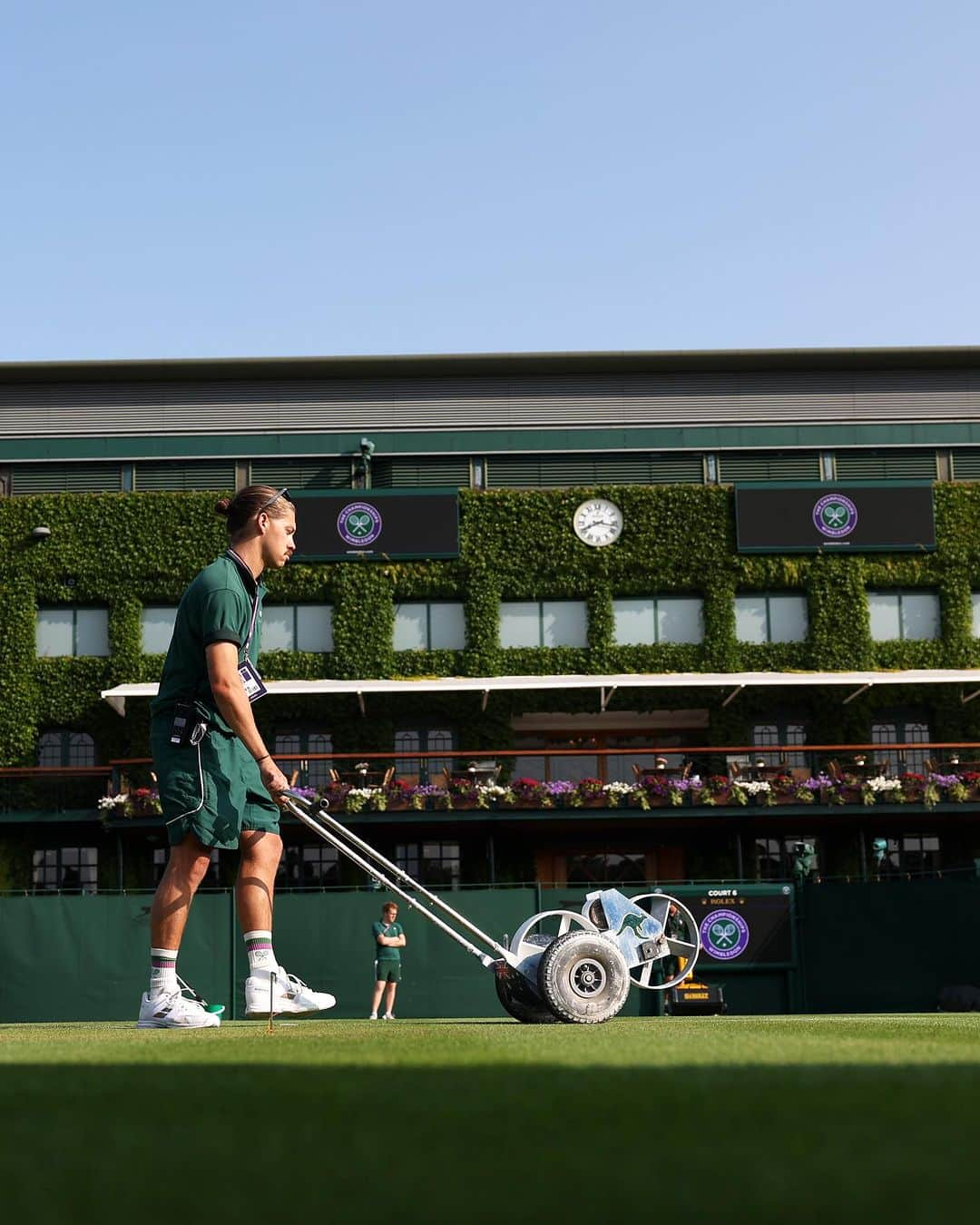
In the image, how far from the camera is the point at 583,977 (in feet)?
26.5

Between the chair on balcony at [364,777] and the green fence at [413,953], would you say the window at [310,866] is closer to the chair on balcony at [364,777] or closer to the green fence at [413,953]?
the chair on balcony at [364,777]

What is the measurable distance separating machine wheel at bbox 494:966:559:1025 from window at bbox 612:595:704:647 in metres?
30.3

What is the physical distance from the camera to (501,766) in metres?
34.7

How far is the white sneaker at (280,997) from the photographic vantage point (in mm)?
7055

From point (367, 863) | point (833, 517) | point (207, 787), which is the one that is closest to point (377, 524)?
point (833, 517)

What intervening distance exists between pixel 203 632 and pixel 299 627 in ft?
105

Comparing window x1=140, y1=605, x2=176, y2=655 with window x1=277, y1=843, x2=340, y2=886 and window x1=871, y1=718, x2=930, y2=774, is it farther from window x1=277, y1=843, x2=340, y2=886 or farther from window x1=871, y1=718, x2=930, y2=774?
window x1=871, y1=718, x2=930, y2=774

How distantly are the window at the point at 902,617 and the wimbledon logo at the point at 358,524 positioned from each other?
470 inches

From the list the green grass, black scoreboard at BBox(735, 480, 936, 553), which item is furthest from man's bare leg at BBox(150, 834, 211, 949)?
black scoreboard at BBox(735, 480, 936, 553)

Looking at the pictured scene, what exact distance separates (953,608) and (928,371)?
29.0 feet

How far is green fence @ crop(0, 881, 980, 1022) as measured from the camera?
24531mm

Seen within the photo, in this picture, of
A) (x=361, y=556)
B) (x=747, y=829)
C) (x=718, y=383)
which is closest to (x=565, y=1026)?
(x=747, y=829)

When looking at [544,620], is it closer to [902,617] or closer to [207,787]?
[902,617]

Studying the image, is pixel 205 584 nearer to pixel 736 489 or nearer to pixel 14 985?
pixel 14 985
